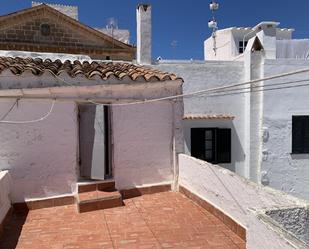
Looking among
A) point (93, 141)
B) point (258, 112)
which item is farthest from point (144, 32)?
point (93, 141)

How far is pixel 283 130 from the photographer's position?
12.3 metres

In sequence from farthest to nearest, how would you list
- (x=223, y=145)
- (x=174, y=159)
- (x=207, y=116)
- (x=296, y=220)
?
(x=223, y=145)
(x=207, y=116)
(x=174, y=159)
(x=296, y=220)

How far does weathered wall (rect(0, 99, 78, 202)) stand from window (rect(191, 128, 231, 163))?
582cm

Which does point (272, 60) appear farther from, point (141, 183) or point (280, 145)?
point (141, 183)

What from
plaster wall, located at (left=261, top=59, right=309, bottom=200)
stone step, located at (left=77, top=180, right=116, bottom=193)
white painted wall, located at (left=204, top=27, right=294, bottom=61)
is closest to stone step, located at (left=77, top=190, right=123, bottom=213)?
stone step, located at (left=77, top=180, right=116, bottom=193)

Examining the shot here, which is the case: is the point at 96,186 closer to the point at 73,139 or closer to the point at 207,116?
the point at 73,139

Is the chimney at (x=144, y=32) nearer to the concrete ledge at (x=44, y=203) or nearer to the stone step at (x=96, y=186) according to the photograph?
the stone step at (x=96, y=186)

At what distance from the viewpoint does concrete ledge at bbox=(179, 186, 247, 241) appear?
5133 mm

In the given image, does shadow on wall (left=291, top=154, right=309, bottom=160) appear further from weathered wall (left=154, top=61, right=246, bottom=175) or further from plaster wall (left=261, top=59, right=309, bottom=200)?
weathered wall (left=154, top=61, right=246, bottom=175)

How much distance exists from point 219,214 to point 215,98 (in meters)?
6.85

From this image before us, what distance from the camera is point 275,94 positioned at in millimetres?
12094

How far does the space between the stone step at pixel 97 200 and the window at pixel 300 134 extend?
827cm

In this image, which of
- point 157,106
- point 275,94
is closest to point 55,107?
point 157,106

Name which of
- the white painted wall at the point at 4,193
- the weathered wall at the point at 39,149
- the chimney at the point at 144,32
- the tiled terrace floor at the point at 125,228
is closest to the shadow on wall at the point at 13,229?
the tiled terrace floor at the point at 125,228
